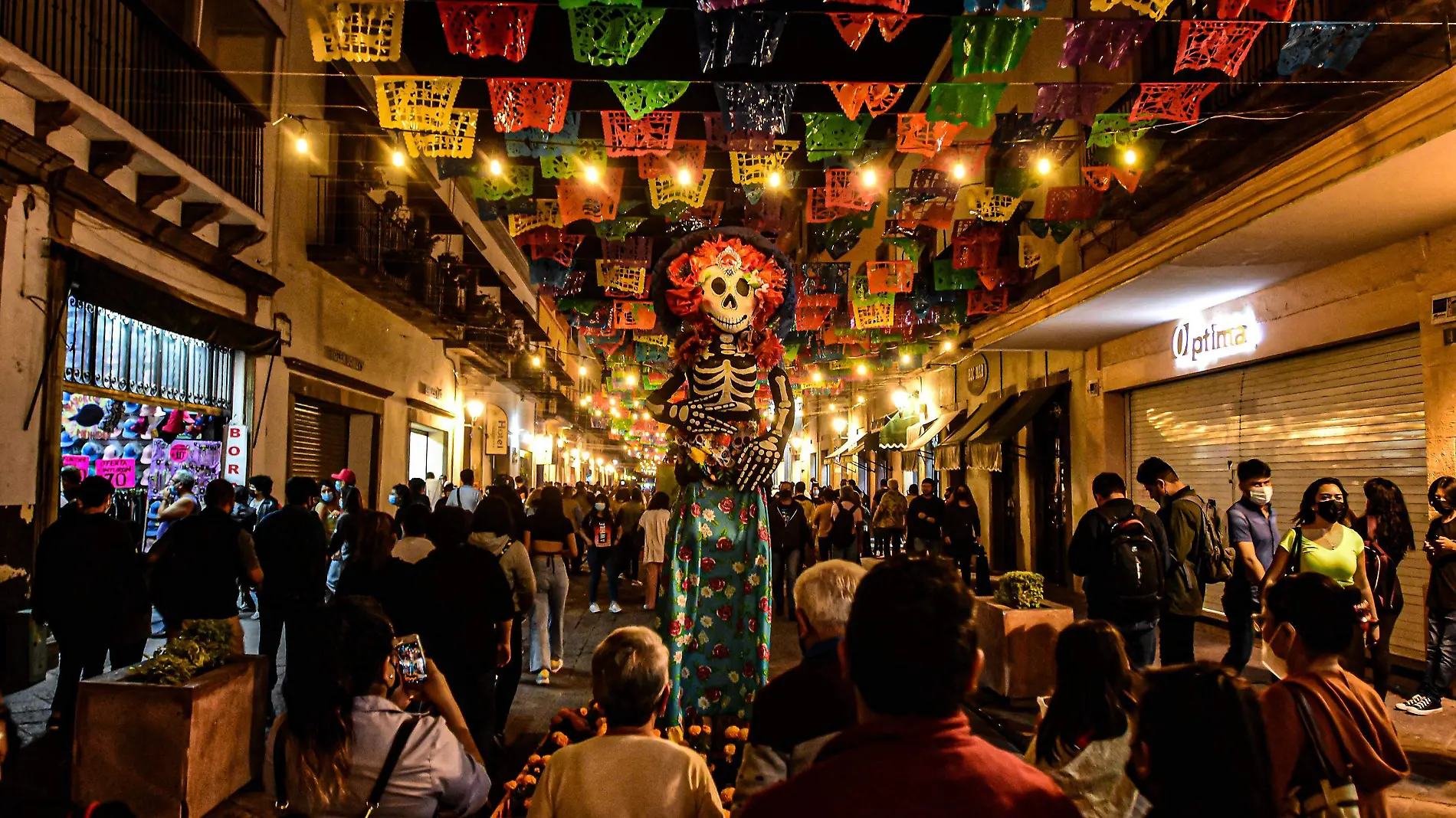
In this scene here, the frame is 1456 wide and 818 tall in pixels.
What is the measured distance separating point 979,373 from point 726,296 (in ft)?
54.2

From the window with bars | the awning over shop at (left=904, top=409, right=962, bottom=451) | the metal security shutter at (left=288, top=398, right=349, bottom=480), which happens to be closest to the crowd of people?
the window with bars

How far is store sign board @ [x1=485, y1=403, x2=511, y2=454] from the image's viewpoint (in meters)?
26.7

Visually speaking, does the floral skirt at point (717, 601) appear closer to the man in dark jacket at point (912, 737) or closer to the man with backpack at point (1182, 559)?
the man with backpack at point (1182, 559)

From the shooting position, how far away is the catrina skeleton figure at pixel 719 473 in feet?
18.7

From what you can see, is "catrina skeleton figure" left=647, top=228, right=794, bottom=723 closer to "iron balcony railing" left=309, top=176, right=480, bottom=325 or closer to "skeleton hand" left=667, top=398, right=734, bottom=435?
"skeleton hand" left=667, top=398, right=734, bottom=435

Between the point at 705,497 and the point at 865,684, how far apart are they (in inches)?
167

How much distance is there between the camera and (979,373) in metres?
21.5

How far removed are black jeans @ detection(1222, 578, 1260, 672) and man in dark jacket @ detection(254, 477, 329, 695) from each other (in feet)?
23.3

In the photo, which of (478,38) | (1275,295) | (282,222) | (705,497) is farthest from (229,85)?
(1275,295)

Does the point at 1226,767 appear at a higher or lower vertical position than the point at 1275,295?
lower

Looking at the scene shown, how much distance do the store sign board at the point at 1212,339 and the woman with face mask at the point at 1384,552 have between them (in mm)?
4361

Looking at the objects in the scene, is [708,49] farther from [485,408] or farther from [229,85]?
[485,408]

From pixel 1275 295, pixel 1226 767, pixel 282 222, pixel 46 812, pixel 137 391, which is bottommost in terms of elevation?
pixel 46 812

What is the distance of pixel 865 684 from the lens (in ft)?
5.22
